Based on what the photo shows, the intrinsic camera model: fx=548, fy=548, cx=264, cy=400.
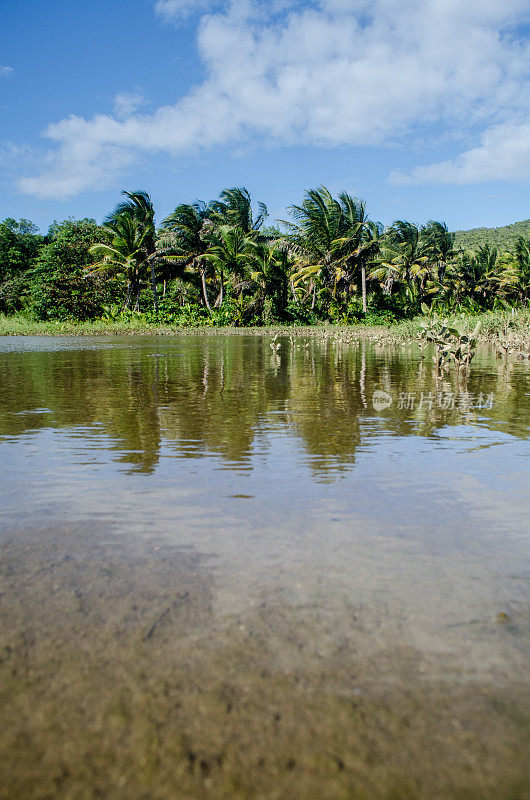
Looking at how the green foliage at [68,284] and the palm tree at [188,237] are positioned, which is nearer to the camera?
the palm tree at [188,237]

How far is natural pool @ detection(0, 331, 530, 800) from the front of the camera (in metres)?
1.31

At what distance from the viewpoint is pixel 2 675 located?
5.29 feet

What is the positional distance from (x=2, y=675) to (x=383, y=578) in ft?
4.46

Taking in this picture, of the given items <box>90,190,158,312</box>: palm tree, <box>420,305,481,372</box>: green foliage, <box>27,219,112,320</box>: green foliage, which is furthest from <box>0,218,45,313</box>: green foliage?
<box>420,305,481,372</box>: green foliage

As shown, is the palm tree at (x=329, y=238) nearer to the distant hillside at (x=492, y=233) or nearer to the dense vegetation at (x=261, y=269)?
the dense vegetation at (x=261, y=269)

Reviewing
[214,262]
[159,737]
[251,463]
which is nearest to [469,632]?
[159,737]

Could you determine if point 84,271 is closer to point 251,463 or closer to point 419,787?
point 251,463

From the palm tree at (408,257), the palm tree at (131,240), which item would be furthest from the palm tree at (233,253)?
the palm tree at (408,257)

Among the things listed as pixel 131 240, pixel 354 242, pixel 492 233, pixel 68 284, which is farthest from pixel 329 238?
pixel 492 233

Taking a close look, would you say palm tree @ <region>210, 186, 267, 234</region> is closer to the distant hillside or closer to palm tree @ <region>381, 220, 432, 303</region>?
palm tree @ <region>381, 220, 432, 303</region>

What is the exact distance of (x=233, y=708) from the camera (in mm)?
1469

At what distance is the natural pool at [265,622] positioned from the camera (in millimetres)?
1312

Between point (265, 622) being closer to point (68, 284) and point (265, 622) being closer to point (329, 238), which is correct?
point (329, 238)

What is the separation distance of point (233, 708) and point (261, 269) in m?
34.7
